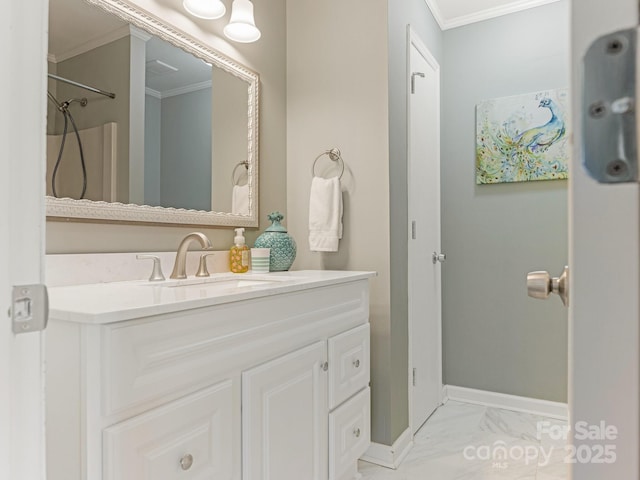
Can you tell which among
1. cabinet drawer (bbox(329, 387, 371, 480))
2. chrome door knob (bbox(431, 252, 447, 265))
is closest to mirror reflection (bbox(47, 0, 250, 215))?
cabinet drawer (bbox(329, 387, 371, 480))

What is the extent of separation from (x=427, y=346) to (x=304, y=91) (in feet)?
5.43

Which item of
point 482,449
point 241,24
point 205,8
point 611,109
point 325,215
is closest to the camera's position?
point 611,109

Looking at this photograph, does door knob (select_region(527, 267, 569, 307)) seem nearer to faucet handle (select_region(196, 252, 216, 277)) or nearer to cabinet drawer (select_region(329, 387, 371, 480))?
cabinet drawer (select_region(329, 387, 371, 480))

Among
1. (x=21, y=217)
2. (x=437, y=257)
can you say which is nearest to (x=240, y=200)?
(x=437, y=257)

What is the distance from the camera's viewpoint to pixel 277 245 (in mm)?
1928

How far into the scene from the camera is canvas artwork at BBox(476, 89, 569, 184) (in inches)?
100

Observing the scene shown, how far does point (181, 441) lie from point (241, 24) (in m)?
1.65

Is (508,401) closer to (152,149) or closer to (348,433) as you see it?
(348,433)

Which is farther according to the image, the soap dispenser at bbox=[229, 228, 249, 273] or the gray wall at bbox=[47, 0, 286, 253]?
the soap dispenser at bbox=[229, 228, 249, 273]

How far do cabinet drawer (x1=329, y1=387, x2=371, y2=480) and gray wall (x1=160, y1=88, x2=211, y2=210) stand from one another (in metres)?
1.03

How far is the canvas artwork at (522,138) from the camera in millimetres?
2541

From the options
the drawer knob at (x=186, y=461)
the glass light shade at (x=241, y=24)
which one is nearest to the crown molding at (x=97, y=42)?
the glass light shade at (x=241, y=24)

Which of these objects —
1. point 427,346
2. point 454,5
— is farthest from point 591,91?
point 454,5

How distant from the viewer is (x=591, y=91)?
285 millimetres
